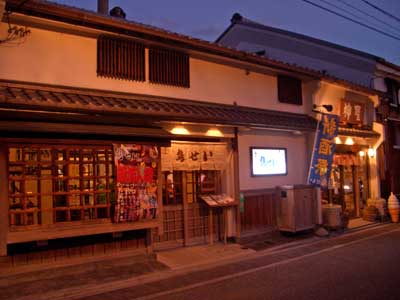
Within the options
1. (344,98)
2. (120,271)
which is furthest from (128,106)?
(344,98)

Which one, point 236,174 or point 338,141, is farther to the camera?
point 338,141

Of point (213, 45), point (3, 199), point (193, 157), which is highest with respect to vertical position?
point (213, 45)

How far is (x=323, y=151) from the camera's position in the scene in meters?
13.9

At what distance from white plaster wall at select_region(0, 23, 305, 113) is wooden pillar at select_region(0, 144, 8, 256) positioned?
1.87m

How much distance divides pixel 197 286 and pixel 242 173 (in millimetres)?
5491

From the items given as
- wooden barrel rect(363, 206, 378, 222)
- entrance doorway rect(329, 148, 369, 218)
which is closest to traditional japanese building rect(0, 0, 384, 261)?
entrance doorway rect(329, 148, 369, 218)

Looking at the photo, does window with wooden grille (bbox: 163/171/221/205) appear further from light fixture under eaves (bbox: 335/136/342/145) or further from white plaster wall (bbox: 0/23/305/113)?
light fixture under eaves (bbox: 335/136/342/145)

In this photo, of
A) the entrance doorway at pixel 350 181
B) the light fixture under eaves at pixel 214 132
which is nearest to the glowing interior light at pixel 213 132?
the light fixture under eaves at pixel 214 132

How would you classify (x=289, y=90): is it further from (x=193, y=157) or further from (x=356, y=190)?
(x=356, y=190)

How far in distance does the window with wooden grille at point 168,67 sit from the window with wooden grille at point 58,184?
2.95 meters

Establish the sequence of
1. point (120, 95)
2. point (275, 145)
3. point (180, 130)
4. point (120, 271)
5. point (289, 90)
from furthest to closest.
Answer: point (289, 90), point (275, 145), point (180, 130), point (120, 95), point (120, 271)

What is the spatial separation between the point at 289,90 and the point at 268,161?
10.7 ft

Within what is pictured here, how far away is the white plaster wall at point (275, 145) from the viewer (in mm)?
12438

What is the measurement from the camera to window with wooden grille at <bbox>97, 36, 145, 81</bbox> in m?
9.32
